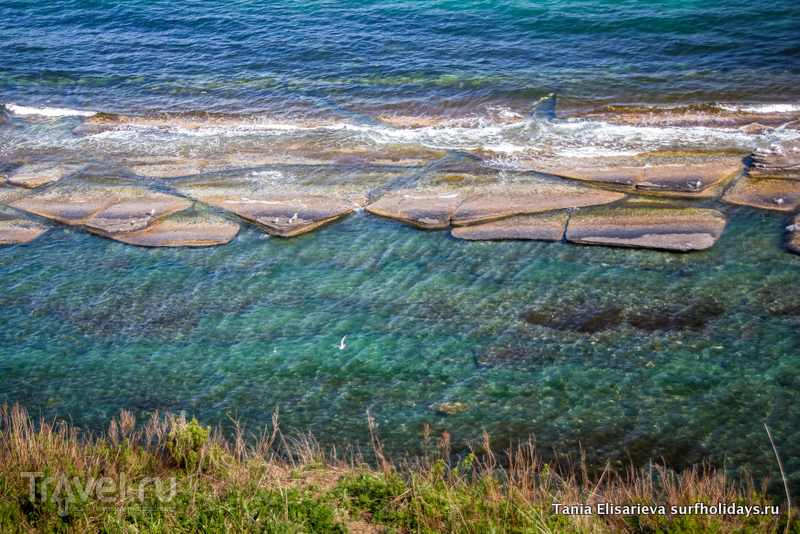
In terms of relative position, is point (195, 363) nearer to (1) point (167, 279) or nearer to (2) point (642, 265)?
(1) point (167, 279)

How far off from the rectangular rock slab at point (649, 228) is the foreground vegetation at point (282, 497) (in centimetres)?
376

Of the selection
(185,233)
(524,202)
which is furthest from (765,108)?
(185,233)

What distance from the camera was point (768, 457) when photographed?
4918 millimetres

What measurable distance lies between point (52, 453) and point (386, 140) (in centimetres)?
904

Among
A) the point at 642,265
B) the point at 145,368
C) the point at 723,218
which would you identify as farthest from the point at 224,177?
the point at 723,218

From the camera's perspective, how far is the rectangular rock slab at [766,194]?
8.34 m

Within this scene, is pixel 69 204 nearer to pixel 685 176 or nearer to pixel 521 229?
pixel 521 229

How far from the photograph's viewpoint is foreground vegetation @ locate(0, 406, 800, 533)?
383 centimetres

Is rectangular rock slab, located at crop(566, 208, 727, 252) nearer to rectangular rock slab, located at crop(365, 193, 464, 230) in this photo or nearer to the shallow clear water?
the shallow clear water

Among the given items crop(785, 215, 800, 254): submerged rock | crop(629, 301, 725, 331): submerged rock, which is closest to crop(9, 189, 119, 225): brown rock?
crop(629, 301, 725, 331): submerged rock

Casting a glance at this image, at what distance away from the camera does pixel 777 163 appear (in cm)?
929

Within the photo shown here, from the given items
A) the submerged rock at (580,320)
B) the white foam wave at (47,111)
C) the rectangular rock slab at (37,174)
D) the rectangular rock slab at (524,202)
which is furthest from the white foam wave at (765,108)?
the white foam wave at (47,111)

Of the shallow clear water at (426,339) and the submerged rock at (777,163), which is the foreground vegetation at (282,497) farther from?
the submerged rock at (777,163)

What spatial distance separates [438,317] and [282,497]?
3.27m
